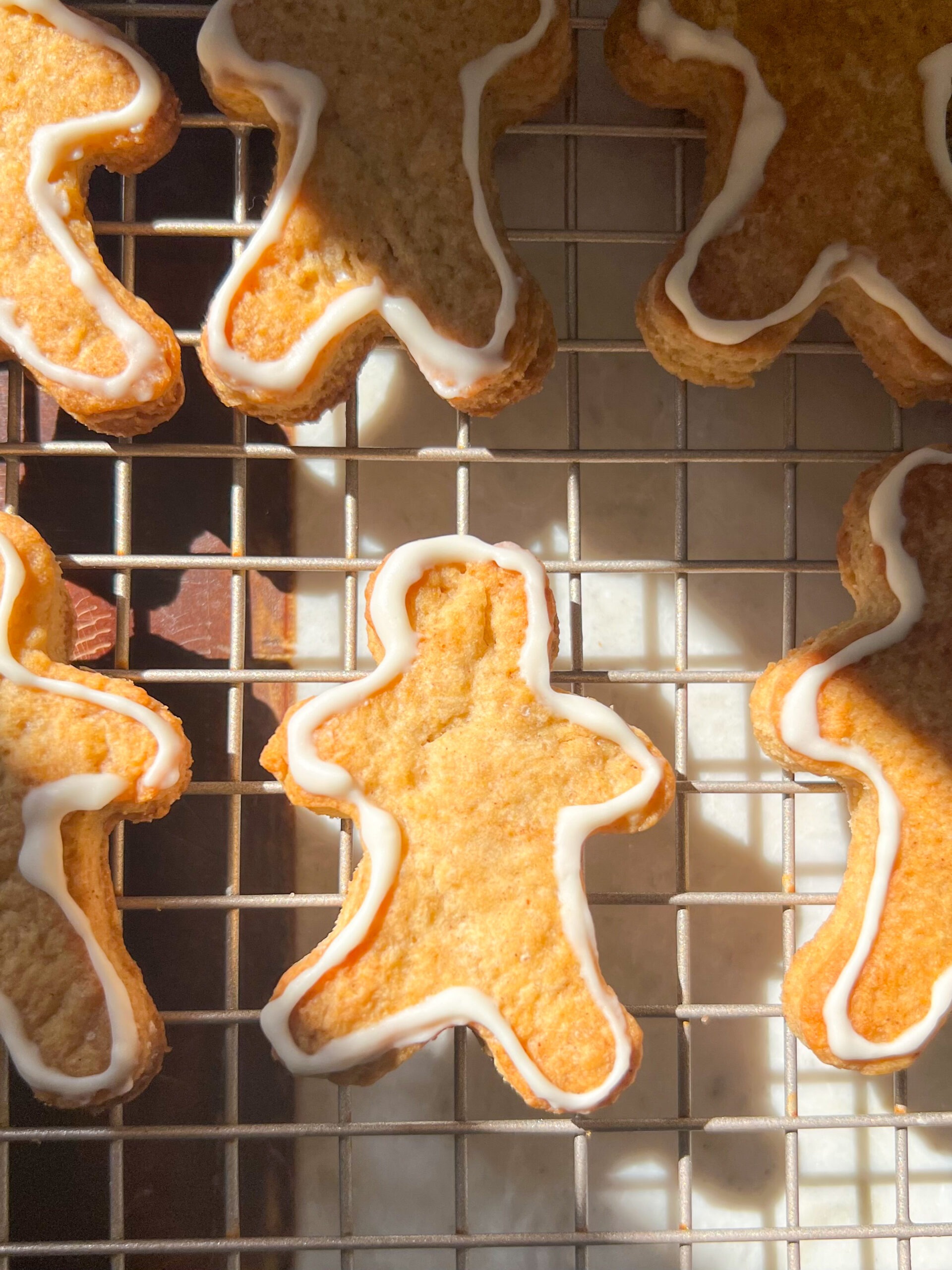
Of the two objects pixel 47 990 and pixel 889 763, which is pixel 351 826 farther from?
pixel 889 763

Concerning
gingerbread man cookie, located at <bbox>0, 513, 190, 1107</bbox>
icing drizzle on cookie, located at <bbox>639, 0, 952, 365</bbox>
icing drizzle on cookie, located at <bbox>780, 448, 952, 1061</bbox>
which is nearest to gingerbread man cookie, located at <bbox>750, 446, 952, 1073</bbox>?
icing drizzle on cookie, located at <bbox>780, 448, 952, 1061</bbox>

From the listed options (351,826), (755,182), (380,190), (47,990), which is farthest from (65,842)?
(755,182)

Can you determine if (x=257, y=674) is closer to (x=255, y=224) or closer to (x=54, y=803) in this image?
(x=54, y=803)

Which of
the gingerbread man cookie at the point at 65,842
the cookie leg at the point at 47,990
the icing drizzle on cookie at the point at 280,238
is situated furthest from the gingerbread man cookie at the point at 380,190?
the cookie leg at the point at 47,990

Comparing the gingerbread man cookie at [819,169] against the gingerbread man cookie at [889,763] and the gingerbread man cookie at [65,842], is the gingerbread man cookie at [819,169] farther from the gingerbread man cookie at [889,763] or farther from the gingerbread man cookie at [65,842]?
the gingerbread man cookie at [65,842]

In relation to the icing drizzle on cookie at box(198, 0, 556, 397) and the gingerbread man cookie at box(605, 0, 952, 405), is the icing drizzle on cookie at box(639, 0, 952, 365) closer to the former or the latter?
the gingerbread man cookie at box(605, 0, 952, 405)

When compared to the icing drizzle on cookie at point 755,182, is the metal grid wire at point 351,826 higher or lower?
lower
